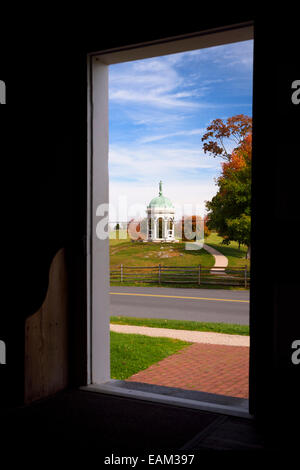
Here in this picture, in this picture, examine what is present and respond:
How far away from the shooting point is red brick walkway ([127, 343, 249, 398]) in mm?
4141

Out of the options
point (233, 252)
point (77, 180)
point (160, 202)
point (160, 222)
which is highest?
point (160, 202)

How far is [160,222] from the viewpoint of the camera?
31.1 meters

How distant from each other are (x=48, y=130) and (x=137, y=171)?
3127 centimetres

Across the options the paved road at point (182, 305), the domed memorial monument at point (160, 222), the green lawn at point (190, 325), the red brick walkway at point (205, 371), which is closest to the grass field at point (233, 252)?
the domed memorial monument at point (160, 222)

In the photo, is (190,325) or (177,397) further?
(190,325)

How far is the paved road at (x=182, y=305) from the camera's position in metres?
9.27

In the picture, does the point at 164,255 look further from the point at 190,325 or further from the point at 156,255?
the point at 190,325

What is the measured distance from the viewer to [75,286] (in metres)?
3.13

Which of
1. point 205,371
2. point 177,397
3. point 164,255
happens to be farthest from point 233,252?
point 177,397

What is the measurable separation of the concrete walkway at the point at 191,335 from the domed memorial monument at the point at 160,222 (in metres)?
22.6

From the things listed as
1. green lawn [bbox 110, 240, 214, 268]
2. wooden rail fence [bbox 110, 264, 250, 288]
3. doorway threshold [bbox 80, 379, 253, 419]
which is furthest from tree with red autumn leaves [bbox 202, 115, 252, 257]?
doorway threshold [bbox 80, 379, 253, 419]

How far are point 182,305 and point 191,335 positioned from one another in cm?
435

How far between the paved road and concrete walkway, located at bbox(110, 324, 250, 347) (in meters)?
1.77

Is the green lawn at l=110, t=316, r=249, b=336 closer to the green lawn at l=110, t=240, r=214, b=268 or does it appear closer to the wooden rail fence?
the wooden rail fence
